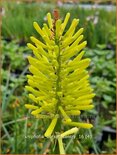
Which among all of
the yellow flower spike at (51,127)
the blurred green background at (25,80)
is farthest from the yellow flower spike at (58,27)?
the blurred green background at (25,80)

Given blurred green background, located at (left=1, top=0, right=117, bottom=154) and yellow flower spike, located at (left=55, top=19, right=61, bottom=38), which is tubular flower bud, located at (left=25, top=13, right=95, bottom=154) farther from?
blurred green background, located at (left=1, top=0, right=117, bottom=154)

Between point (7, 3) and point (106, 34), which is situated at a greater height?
point (7, 3)

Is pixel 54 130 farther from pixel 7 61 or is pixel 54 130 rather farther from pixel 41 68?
pixel 7 61

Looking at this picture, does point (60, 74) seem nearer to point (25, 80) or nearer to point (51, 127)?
point (51, 127)

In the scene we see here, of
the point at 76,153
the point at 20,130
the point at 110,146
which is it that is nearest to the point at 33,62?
the point at 76,153

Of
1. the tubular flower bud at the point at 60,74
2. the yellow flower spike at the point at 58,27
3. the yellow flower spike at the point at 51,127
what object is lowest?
the yellow flower spike at the point at 51,127

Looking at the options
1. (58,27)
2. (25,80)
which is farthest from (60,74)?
(25,80)

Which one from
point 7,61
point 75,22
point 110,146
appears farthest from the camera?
point 7,61

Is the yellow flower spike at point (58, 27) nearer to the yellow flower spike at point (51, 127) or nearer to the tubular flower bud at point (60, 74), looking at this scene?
the tubular flower bud at point (60, 74)
